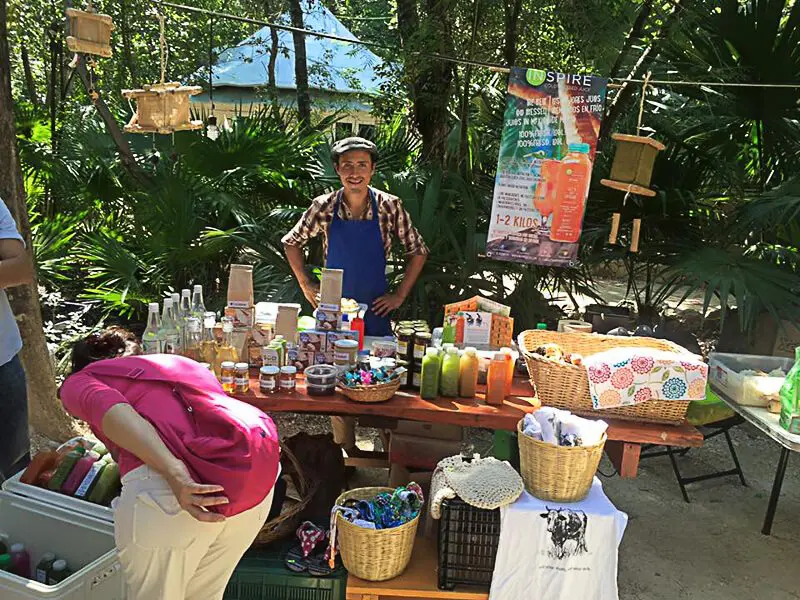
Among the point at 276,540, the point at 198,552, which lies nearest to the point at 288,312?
the point at 276,540

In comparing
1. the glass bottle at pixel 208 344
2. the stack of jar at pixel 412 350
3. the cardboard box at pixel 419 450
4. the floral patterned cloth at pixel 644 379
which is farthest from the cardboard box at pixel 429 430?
the glass bottle at pixel 208 344

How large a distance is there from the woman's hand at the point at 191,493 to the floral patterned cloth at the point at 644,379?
1534 mm

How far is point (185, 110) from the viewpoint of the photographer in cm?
380

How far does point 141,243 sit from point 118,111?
5.86 ft

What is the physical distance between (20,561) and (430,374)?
1626mm

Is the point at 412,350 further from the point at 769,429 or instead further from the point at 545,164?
the point at 769,429

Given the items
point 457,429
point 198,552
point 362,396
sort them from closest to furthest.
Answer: point 198,552 < point 362,396 < point 457,429

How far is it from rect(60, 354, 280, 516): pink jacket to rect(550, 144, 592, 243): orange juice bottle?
2.40 metres

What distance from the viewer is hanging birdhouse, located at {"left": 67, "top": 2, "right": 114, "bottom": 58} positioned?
3283mm

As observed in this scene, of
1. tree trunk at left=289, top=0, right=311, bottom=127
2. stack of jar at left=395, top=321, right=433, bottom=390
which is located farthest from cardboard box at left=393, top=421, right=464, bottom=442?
tree trunk at left=289, top=0, right=311, bottom=127

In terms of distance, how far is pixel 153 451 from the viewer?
6.07 ft

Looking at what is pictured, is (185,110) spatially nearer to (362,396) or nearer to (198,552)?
(362,396)

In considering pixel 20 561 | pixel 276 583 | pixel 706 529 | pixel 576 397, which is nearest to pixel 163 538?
pixel 20 561

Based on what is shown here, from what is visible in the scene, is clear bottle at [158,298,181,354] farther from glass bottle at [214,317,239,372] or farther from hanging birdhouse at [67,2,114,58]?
hanging birdhouse at [67,2,114,58]
